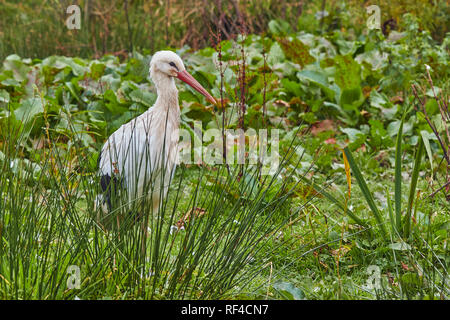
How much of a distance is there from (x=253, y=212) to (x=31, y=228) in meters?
0.79

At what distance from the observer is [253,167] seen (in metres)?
4.14

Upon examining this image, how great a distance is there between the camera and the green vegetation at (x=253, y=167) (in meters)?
2.29

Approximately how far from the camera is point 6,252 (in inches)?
88.6

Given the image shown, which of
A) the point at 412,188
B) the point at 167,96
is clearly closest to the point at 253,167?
the point at 167,96

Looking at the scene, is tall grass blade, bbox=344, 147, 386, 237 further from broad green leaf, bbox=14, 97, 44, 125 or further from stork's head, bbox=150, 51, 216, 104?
broad green leaf, bbox=14, 97, 44, 125

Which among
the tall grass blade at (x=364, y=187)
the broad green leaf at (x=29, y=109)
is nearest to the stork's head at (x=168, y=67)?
the tall grass blade at (x=364, y=187)

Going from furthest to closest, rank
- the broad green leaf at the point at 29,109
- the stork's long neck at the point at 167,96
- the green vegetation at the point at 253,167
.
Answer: the broad green leaf at the point at 29,109 → the stork's long neck at the point at 167,96 → the green vegetation at the point at 253,167

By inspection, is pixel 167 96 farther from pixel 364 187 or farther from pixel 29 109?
pixel 29 109

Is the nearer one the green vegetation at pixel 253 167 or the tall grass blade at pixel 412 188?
the green vegetation at pixel 253 167

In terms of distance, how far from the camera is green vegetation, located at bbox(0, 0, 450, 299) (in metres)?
2.29

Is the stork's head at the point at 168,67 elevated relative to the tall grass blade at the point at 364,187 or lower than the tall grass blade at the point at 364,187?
elevated

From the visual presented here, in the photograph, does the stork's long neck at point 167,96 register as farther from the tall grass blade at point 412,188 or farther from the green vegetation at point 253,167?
the tall grass blade at point 412,188
